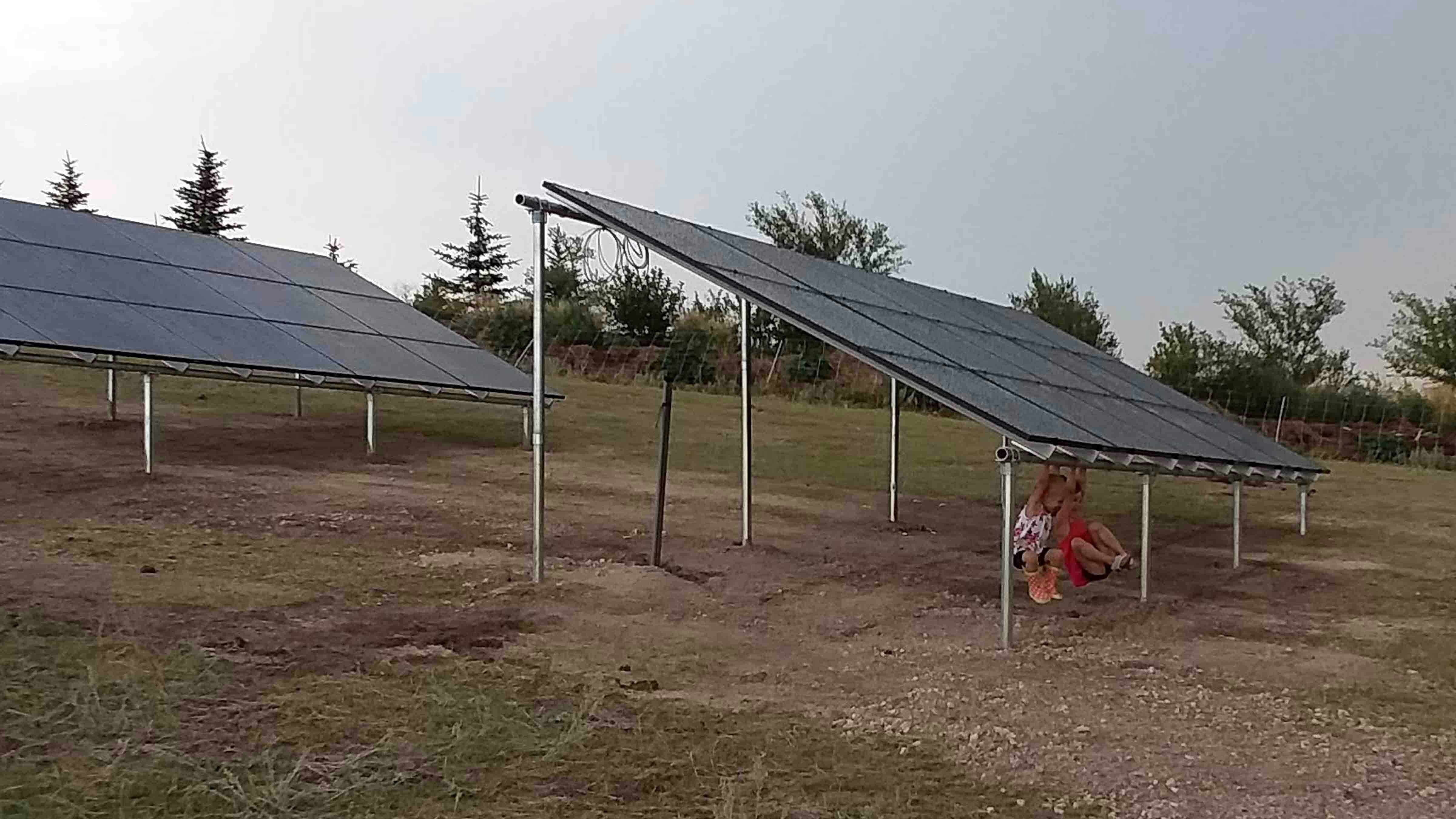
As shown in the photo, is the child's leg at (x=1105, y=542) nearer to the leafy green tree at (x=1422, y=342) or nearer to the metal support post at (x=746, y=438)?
the metal support post at (x=746, y=438)

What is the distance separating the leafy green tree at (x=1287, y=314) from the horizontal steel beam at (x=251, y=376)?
3414 centimetres

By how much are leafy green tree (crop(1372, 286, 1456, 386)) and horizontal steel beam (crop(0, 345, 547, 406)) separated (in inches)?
1216

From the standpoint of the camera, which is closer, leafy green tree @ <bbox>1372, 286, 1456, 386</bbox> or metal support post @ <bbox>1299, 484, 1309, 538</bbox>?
metal support post @ <bbox>1299, 484, 1309, 538</bbox>

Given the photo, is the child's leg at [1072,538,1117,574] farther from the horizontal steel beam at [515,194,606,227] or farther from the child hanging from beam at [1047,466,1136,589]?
the horizontal steel beam at [515,194,606,227]

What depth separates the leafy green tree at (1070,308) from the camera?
37719mm

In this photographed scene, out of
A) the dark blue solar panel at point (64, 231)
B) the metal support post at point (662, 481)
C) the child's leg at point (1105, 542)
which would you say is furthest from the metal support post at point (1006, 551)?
the dark blue solar panel at point (64, 231)

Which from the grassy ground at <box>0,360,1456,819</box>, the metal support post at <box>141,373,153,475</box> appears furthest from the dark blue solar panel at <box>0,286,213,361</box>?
the grassy ground at <box>0,360,1456,819</box>

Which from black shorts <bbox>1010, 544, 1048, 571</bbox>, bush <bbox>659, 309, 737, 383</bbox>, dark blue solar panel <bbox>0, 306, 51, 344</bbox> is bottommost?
black shorts <bbox>1010, 544, 1048, 571</bbox>

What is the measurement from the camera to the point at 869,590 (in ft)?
29.2

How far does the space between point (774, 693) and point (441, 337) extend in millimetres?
9781

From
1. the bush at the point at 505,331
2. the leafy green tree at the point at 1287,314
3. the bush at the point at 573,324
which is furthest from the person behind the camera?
the leafy green tree at the point at 1287,314

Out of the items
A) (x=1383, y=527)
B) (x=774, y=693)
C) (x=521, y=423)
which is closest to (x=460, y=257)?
(x=521, y=423)

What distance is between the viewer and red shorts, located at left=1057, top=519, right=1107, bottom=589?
904 cm

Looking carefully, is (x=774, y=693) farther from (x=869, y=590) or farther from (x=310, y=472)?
(x=310, y=472)
